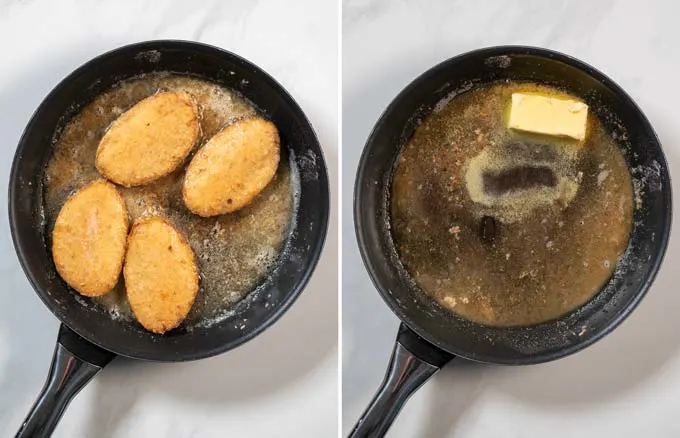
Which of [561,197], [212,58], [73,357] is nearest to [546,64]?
[561,197]

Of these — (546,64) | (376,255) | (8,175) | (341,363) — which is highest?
(546,64)

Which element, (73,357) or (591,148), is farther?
(591,148)

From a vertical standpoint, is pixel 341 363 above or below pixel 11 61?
below

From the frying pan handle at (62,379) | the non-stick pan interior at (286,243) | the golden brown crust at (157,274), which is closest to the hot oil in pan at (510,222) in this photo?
the non-stick pan interior at (286,243)

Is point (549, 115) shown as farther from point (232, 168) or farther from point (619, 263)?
point (232, 168)

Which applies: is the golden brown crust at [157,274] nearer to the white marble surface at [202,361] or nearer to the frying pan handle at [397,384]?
the white marble surface at [202,361]

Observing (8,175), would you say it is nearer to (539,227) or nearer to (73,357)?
(73,357)

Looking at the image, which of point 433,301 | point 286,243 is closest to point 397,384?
point 433,301
